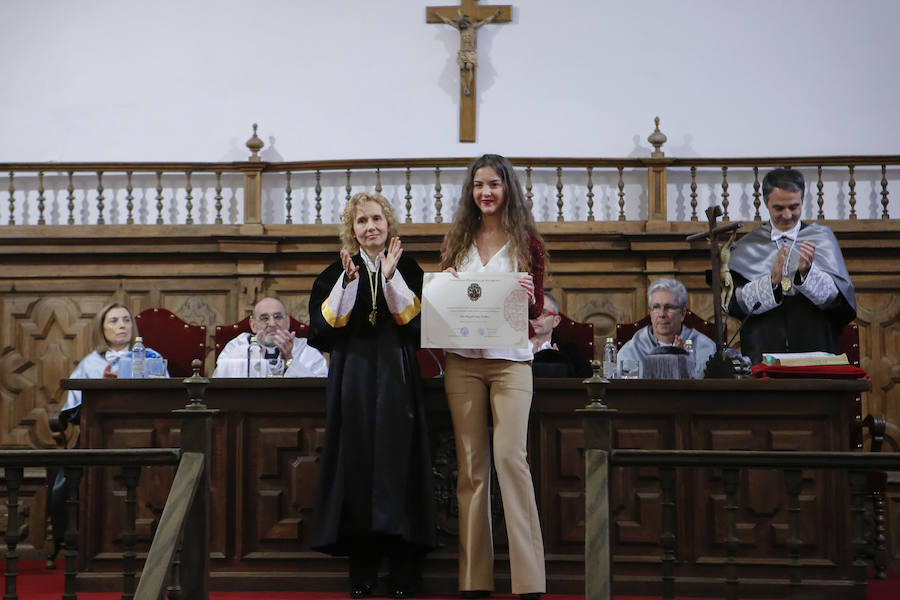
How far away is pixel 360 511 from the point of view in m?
3.70

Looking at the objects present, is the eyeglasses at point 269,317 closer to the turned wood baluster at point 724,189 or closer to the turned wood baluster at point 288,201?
the turned wood baluster at point 288,201

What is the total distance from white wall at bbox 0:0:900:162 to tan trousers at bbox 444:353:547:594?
4992mm

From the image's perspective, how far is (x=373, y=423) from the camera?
379 cm

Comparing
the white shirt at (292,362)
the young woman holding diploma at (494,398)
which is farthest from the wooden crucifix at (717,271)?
the white shirt at (292,362)

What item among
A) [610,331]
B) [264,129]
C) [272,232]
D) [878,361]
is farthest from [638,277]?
[264,129]

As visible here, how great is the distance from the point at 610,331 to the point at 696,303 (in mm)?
664

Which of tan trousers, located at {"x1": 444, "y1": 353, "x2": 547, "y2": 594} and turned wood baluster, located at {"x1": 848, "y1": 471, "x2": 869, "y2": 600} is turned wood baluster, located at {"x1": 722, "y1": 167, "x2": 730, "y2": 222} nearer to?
tan trousers, located at {"x1": 444, "y1": 353, "x2": 547, "y2": 594}

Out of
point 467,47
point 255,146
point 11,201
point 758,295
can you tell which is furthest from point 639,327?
point 11,201

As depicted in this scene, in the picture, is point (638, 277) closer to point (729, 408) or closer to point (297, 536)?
point (729, 408)

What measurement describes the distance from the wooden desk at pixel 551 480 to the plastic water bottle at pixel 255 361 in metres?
0.51

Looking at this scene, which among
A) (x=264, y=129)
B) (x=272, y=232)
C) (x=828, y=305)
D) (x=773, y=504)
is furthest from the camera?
(x=264, y=129)

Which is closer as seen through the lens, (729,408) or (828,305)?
(729,408)

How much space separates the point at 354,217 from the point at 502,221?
1.94 feet

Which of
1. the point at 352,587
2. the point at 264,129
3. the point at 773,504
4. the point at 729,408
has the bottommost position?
the point at 352,587
